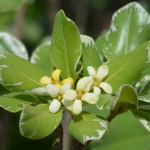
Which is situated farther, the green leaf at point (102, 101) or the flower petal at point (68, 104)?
the flower petal at point (68, 104)

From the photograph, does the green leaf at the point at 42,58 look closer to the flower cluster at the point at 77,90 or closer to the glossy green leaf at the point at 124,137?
the flower cluster at the point at 77,90

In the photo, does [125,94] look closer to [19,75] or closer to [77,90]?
[77,90]

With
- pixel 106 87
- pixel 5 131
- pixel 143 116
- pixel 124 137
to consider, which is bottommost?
pixel 124 137

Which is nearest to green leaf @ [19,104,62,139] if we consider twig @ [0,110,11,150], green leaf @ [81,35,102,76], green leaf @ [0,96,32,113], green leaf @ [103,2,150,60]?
green leaf @ [0,96,32,113]

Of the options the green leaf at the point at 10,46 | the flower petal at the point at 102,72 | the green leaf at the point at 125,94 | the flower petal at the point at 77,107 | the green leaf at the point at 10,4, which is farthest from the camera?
the green leaf at the point at 10,4

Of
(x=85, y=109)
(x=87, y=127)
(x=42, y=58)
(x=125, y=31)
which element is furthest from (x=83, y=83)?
(x=85, y=109)

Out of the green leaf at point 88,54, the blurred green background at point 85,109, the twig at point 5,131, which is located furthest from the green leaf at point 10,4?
the green leaf at point 88,54

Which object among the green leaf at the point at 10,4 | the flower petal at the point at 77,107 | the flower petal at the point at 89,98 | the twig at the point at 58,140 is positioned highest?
the green leaf at the point at 10,4

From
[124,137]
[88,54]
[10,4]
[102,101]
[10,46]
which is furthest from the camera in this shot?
[124,137]
